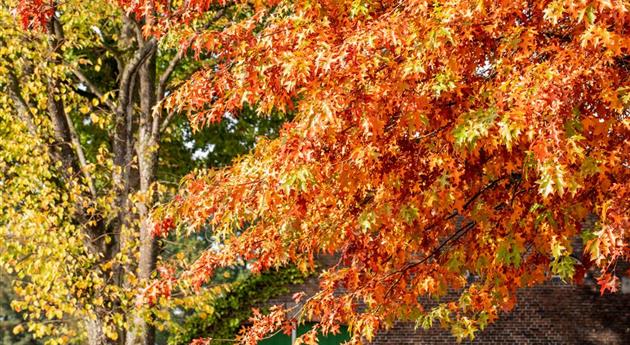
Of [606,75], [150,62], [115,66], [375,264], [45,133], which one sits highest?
[115,66]

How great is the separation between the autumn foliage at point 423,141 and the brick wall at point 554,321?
39.0 ft

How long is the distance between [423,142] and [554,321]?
1506cm

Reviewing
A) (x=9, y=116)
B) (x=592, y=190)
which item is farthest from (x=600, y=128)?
(x=9, y=116)

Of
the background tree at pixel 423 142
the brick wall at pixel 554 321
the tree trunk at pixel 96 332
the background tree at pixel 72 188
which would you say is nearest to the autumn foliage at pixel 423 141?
the background tree at pixel 423 142

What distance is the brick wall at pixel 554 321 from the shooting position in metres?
22.2

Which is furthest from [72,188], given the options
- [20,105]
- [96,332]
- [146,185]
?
[96,332]

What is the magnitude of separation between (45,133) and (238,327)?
8.11 m

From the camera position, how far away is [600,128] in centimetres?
721

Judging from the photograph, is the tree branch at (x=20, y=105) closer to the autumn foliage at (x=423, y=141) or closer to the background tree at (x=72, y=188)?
the background tree at (x=72, y=188)

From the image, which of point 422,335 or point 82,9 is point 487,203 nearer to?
point 82,9

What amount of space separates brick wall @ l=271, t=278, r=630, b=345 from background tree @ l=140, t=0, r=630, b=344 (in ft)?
38.6

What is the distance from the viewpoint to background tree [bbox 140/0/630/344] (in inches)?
273

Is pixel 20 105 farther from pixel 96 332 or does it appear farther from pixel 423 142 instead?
pixel 423 142

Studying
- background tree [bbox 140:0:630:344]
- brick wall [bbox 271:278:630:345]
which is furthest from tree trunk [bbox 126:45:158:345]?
brick wall [bbox 271:278:630:345]
